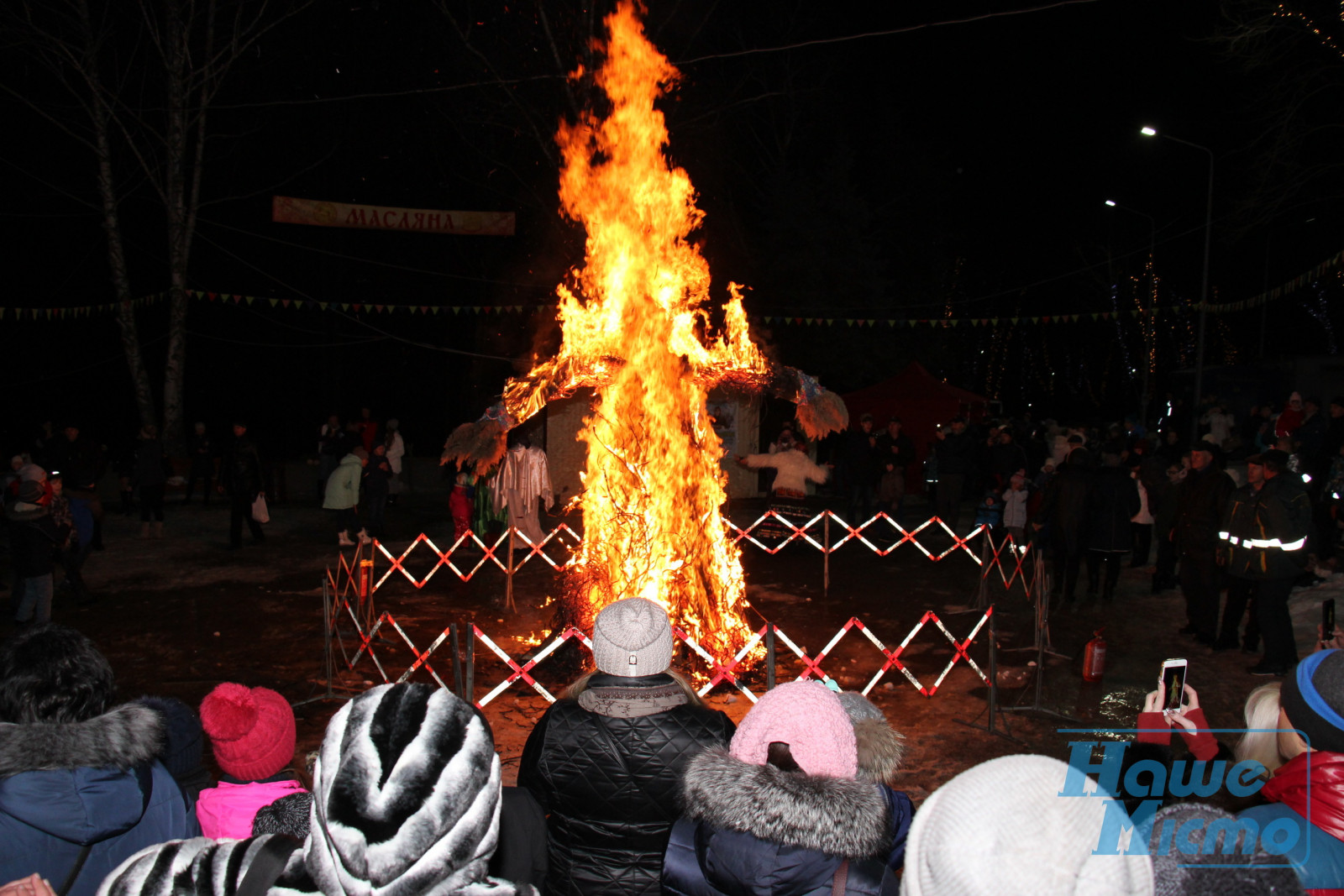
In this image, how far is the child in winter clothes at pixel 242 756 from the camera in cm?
299

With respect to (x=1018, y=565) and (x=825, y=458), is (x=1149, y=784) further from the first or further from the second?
(x=825, y=458)

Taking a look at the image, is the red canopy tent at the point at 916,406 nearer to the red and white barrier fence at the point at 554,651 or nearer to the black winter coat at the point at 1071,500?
the black winter coat at the point at 1071,500

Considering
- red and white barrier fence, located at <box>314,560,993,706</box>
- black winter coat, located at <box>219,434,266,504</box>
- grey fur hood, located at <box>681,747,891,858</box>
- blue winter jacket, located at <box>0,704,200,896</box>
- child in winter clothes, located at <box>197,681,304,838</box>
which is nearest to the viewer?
grey fur hood, located at <box>681,747,891,858</box>

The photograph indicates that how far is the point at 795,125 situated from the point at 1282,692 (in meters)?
31.6

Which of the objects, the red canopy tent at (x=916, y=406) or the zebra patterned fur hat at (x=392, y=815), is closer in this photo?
the zebra patterned fur hat at (x=392, y=815)

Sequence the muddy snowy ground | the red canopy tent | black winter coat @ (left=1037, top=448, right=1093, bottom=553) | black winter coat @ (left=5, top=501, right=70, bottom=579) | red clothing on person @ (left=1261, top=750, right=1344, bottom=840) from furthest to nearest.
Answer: the red canopy tent
black winter coat @ (left=1037, top=448, right=1093, bottom=553)
black winter coat @ (left=5, top=501, right=70, bottom=579)
the muddy snowy ground
red clothing on person @ (left=1261, top=750, right=1344, bottom=840)

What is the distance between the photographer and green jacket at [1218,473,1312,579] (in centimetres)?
802

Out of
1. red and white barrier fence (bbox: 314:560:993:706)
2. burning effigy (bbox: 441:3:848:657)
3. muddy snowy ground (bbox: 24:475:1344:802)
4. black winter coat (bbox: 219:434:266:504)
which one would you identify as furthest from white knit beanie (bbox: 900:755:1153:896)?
black winter coat (bbox: 219:434:266:504)

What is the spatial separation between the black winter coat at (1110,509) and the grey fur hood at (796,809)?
9.60 metres

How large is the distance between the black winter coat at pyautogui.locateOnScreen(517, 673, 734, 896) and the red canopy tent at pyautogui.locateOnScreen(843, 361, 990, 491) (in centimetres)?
1859

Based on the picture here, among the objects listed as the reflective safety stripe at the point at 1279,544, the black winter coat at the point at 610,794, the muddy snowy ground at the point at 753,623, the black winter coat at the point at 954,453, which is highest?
the black winter coat at the point at 954,453

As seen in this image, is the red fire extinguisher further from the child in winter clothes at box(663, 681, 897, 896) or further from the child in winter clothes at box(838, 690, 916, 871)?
the child in winter clothes at box(663, 681, 897, 896)

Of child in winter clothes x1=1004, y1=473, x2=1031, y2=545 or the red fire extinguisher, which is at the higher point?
child in winter clothes x1=1004, y1=473, x2=1031, y2=545

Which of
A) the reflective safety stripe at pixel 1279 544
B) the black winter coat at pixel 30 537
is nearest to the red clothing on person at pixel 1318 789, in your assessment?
the reflective safety stripe at pixel 1279 544
